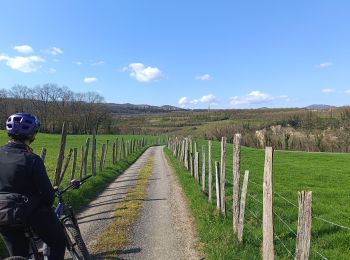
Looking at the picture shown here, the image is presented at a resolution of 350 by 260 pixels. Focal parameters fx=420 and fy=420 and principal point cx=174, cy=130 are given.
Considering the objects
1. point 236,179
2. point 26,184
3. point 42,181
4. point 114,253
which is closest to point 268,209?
point 236,179

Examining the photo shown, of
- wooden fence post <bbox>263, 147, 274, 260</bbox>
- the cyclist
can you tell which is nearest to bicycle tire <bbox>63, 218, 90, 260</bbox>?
the cyclist

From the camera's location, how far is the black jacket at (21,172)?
15.9 feet

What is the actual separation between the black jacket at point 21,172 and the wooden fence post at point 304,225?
3.29 metres

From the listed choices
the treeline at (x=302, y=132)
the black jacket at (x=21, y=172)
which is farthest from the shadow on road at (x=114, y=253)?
→ the treeline at (x=302, y=132)

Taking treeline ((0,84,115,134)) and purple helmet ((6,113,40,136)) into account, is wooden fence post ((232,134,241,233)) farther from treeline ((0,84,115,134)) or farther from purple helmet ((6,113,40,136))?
treeline ((0,84,115,134))

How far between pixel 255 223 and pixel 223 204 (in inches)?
38.3

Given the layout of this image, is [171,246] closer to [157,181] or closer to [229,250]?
[229,250]

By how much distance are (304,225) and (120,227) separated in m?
5.80

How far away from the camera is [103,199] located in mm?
14727

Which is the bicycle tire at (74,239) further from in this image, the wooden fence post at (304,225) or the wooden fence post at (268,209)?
the wooden fence post at (304,225)

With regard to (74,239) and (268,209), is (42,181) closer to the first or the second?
(74,239)

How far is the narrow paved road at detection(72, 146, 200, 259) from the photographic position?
8.38 meters

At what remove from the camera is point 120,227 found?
34.0ft

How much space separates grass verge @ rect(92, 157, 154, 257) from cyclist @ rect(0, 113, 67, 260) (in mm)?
3172
